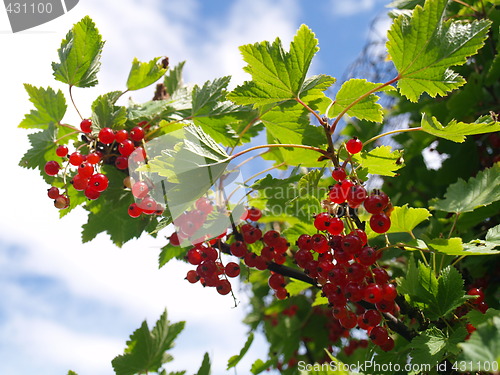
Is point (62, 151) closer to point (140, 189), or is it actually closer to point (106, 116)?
point (106, 116)

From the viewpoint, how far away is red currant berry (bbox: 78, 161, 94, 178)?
181 cm

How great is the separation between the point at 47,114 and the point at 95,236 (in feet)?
2.06

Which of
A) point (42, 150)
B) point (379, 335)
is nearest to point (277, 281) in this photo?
point (379, 335)

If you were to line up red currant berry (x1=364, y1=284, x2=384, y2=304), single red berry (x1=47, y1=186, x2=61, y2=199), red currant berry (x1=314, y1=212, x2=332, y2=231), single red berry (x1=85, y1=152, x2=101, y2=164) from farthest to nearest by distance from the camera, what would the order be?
single red berry (x1=47, y1=186, x2=61, y2=199), single red berry (x1=85, y1=152, x2=101, y2=164), red currant berry (x1=314, y1=212, x2=332, y2=231), red currant berry (x1=364, y1=284, x2=384, y2=304)

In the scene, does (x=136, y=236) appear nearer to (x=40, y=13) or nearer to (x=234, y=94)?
(x=234, y=94)

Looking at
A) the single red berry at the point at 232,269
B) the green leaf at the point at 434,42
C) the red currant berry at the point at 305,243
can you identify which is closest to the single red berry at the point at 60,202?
the single red berry at the point at 232,269

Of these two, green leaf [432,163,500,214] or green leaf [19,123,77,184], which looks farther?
green leaf [19,123,77,184]

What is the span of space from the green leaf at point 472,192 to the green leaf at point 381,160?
44 centimetres

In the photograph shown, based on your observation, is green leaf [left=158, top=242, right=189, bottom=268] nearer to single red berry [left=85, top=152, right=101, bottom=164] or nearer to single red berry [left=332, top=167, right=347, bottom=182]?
single red berry [left=85, top=152, right=101, bottom=164]

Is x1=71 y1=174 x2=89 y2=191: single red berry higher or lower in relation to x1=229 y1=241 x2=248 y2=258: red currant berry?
higher

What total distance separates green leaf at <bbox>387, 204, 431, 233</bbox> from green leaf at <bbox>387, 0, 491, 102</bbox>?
46 centimetres

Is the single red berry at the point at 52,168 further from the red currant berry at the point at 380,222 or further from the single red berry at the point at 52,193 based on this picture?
the red currant berry at the point at 380,222

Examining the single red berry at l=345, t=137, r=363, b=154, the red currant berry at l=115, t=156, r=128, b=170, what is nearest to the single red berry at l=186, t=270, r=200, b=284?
the red currant berry at l=115, t=156, r=128, b=170

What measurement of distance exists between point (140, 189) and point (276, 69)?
694 mm
